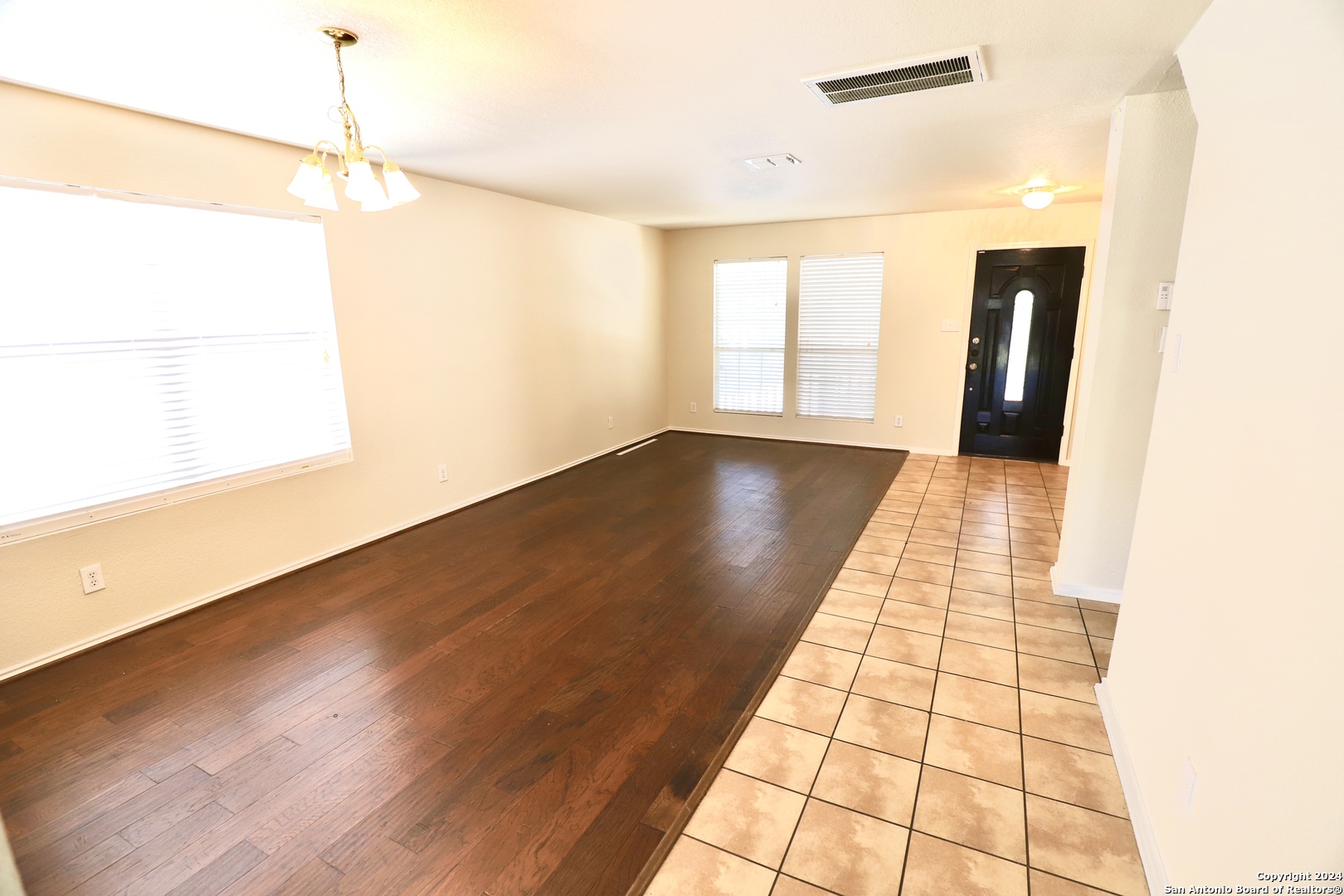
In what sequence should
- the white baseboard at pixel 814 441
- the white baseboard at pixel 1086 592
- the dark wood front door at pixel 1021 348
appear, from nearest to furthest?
the white baseboard at pixel 1086 592
the dark wood front door at pixel 1021 348
the white baseboard at pixel 814 441

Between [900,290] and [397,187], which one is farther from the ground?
[397,187]

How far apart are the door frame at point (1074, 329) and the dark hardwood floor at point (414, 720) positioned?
3054mm

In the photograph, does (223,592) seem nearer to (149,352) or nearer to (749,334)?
(149,352)

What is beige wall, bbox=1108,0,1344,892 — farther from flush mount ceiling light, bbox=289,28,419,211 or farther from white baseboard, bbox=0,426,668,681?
white baseboard, bbox=0,426,668,681

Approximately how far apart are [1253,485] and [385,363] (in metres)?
4.06

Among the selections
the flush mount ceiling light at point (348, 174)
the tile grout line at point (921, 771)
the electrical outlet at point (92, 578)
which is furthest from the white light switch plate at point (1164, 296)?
the electrical outlet at point (92, 578)

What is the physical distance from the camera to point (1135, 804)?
1.70m

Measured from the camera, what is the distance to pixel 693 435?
7184 mm

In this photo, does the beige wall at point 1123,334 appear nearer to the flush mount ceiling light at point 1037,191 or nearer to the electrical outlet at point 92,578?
the flush mount ceiling light at point 1037,191

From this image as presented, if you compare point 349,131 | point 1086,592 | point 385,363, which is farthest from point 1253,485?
point 385,363

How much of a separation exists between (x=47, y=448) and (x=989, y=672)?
4.00 meters

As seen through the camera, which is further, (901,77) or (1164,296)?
(1164,296)

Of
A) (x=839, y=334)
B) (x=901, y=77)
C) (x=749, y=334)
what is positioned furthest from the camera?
(x=749, y=334)

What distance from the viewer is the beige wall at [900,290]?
555 cm
